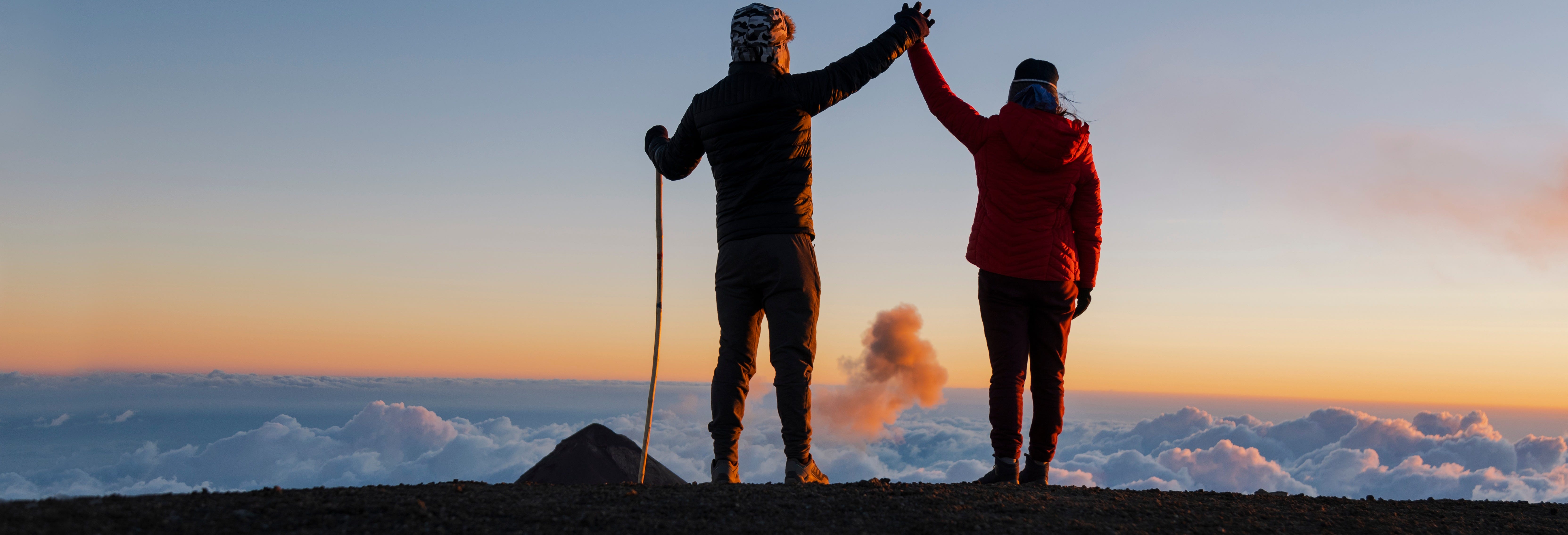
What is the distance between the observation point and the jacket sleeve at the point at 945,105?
5.84 m

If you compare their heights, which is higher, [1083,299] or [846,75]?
[846,75]

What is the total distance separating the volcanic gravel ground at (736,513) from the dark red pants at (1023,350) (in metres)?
0.40

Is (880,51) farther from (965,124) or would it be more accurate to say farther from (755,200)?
(755,200)

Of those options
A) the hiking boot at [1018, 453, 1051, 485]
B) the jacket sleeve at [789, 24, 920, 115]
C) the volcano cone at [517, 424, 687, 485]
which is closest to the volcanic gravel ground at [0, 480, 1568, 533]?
the hiking boot at [1018, 453, 1051, 485]

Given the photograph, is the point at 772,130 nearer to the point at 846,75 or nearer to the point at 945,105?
the point at 846,75

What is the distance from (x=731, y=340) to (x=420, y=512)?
230 cm

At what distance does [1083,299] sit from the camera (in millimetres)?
6246

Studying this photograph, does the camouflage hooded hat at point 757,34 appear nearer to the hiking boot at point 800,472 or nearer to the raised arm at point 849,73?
the raised arm at point 849,73

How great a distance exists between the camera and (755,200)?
18.7 ft

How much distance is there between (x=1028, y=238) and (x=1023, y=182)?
1.12ft

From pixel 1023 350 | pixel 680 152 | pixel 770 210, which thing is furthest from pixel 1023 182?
pixel 680 152

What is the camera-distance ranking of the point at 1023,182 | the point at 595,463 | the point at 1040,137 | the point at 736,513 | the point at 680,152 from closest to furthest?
the point at 736,513 → the point at 1040,137 → the point at 1023,182 → the point at 680,152 → the point at 595,463

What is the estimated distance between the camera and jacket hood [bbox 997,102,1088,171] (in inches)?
222

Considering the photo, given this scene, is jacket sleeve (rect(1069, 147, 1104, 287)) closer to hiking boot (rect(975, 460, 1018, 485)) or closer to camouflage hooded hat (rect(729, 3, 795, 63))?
hiking boot (rect(975, 460, 1018, 485))
